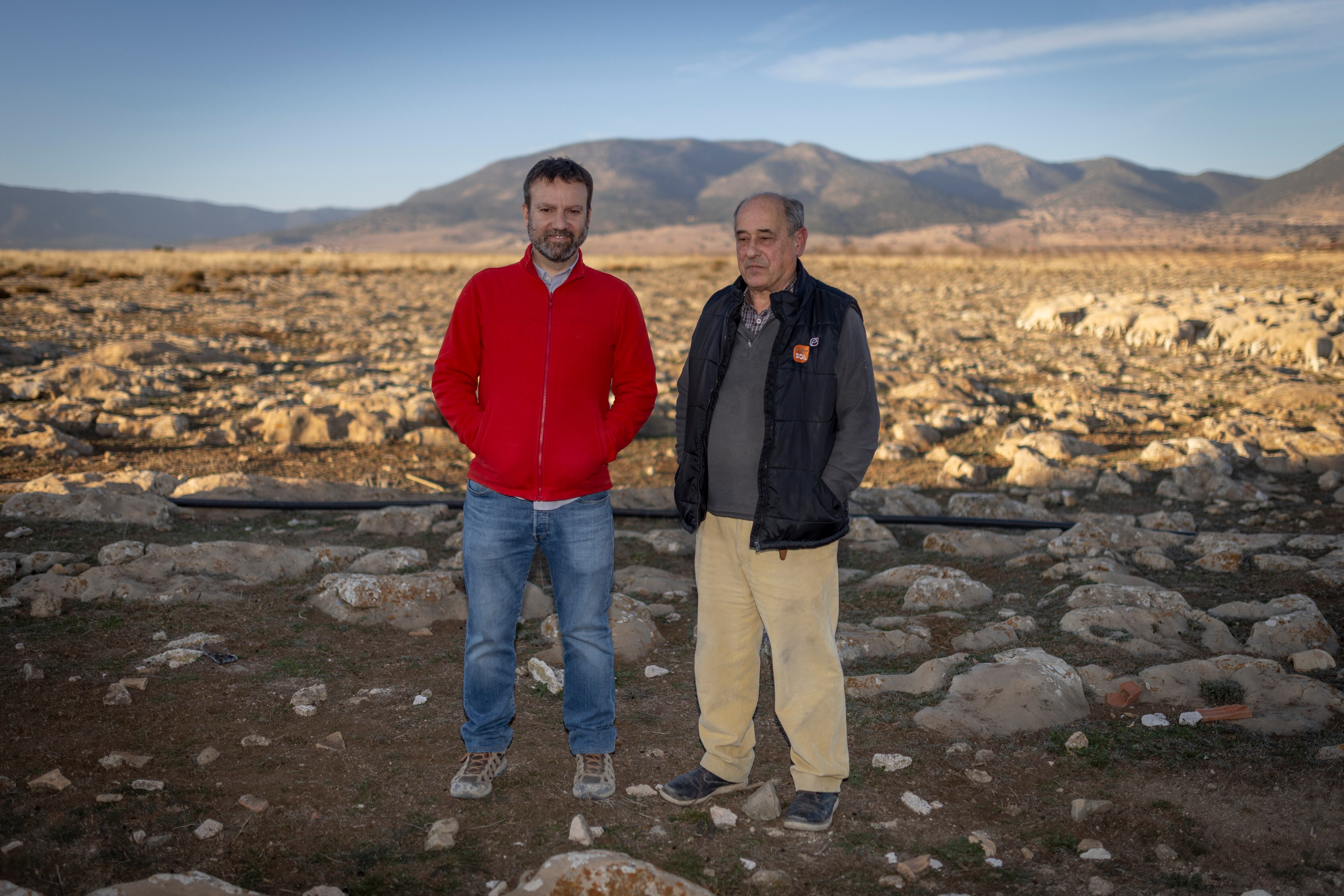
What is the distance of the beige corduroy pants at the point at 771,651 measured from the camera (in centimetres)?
316

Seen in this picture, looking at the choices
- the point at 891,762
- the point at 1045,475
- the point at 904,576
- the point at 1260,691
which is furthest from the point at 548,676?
the point at 1045,475

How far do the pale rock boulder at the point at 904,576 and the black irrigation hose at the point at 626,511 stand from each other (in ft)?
4.17

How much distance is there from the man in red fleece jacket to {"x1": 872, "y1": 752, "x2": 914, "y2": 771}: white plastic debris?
1.11m

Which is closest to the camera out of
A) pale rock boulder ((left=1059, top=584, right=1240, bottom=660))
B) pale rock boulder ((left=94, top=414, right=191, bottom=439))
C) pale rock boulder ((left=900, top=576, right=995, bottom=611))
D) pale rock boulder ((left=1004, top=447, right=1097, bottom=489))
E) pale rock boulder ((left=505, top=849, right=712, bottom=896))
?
pale rock boulder ((left=505, top=849, right=712, bottom=896))

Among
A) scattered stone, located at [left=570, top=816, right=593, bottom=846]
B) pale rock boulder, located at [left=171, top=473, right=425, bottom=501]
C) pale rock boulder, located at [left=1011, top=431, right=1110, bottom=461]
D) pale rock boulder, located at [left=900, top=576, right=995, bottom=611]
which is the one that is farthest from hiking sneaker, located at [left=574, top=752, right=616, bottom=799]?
pale rock boulder, located at [left=1011, top=431, right=1110, bottom=461]

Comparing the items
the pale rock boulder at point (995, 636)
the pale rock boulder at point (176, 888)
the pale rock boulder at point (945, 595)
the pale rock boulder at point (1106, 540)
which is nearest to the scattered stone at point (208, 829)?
the pale rock boulder at point (176, 888)

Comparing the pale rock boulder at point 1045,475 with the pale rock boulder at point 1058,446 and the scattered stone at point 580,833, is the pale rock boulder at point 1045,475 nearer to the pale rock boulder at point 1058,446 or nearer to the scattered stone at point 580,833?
the pale rock boulder at point 1058,446

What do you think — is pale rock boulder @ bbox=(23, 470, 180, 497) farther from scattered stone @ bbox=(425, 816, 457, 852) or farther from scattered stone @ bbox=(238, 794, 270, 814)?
scattered stone @ bbox=(425, 816, 457, 852)

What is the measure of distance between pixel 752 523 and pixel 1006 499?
5212 millimetres

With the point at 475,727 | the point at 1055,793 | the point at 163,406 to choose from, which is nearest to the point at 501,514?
the point at 475,727

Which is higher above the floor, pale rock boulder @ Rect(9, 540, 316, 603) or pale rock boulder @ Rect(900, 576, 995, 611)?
pale rock boulder @ Rect(9, 540, 316, 603)

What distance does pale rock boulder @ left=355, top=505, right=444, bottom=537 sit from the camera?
6.64 meters

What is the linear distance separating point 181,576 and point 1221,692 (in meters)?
5.82

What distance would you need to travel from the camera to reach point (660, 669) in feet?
15.1
